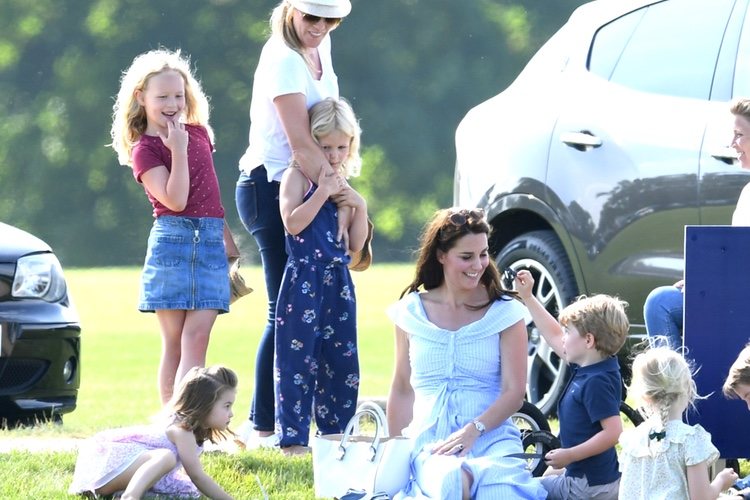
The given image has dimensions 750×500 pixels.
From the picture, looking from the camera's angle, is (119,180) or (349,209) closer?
(349,209)

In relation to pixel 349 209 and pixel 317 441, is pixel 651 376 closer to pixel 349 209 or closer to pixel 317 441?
pixel 317 441

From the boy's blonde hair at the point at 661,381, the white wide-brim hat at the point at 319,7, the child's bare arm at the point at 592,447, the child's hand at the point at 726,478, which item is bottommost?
the child's hand at the point at 726,478

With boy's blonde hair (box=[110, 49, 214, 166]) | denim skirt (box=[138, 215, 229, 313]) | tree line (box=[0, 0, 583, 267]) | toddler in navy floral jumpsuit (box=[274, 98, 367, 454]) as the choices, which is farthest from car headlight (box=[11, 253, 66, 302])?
tree line (box=[0, 0, 583, 267])

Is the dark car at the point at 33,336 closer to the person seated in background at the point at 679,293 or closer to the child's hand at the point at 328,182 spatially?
the child's hand at the point at 328,182

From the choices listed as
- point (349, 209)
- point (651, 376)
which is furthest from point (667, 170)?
point (651, 376)

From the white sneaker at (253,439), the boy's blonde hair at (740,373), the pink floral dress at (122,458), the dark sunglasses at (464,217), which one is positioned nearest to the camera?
the boy's blonde hair at (740,373)

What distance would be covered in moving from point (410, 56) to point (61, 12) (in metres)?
8.29

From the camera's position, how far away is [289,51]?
6414 millimetres

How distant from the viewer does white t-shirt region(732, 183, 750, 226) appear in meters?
5.72

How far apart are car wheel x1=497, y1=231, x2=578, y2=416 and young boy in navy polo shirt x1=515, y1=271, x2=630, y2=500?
1848mm

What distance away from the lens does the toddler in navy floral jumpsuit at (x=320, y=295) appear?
6262mm

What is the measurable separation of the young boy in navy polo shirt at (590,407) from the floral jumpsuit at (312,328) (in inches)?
47.2

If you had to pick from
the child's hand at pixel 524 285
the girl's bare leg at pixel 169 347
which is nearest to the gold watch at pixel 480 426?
the child's hand at pixel 524 285

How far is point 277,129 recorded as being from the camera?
6.49m
